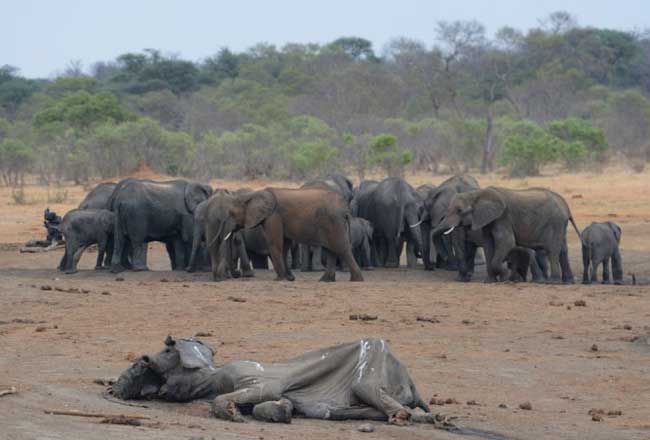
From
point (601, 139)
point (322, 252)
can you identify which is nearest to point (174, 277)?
point (322, 252)

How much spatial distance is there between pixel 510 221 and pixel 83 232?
5.73 metres

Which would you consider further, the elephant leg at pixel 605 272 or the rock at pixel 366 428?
the elephant leg at pixel 605 272

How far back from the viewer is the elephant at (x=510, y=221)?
61.2ft

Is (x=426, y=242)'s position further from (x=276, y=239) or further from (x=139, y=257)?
(x=139, y=257)

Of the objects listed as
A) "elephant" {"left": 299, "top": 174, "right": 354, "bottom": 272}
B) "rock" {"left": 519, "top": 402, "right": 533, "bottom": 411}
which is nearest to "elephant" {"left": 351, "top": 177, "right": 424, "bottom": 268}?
"elephant" {"left": 299, "top": 174, "right": 354, "bottom": 272}

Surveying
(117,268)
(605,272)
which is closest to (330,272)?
(117,268)

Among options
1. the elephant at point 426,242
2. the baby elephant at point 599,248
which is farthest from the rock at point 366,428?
the elephant at point 426,242

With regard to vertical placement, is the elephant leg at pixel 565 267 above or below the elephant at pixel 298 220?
below

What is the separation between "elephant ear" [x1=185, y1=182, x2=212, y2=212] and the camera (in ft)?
67.6

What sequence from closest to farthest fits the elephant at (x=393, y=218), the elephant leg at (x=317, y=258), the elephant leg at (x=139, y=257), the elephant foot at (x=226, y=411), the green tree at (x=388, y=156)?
the elephant foot at (x=226, y=411)
the elephant leg at (x=139, y=257)
the elephant leg at (x=317, y=258)
the elephant at (x=393, y=218)
the green tree at (x=388, y=156)

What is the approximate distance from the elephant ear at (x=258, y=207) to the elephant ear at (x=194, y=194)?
Result: 2208 millimetres

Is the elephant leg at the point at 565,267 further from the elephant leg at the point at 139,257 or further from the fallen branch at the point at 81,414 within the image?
the fallen branch at the point at 81,414

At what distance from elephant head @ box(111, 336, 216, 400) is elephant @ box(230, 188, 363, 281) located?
933cm

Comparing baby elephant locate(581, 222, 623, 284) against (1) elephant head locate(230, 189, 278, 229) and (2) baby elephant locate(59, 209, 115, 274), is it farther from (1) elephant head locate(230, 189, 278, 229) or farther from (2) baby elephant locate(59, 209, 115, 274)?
(2) baby elephant locate(59, 209, 115, 274)
